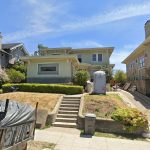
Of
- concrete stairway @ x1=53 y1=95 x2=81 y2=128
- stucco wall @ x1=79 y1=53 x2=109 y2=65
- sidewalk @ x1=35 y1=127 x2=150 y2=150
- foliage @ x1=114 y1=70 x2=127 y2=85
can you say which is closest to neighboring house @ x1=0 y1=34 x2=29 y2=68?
stucco wall @ x1=79 y1=53 x2=109 y2=65

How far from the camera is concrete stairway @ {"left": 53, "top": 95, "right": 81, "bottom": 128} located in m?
13.6

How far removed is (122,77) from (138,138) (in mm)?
30028

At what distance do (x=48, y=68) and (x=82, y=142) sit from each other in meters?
16.6

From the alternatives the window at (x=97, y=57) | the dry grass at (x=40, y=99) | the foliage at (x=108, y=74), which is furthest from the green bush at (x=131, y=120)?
the window at (x=97, y=57)

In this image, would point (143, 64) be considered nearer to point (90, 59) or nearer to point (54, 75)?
point (54, 75)

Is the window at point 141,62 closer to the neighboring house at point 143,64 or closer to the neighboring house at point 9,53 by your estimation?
the neighboring house at point 143,64

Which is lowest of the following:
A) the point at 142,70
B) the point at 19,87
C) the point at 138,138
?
the point at 138,138

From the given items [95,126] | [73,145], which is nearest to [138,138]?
[95,126]

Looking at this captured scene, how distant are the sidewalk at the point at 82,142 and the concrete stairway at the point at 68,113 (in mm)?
1622

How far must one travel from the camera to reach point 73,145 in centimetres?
968

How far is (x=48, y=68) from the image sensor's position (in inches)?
1025

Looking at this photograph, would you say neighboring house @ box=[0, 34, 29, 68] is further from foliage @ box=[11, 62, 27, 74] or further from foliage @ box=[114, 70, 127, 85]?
foliage @ box=[114, 70, 127, 85]

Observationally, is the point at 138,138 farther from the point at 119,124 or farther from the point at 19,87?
the point at 19,87

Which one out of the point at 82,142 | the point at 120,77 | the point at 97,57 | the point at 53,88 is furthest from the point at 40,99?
the point at 120,77
